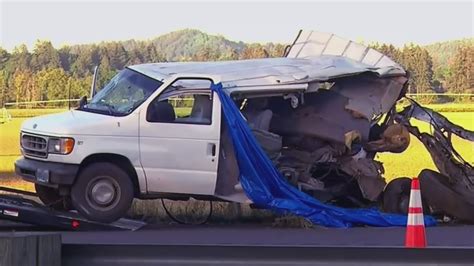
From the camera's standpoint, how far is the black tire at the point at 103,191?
38.1ft

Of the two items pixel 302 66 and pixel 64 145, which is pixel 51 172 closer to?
pixel 64 145

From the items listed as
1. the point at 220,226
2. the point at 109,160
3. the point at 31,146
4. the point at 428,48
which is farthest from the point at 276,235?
the point at 428,48

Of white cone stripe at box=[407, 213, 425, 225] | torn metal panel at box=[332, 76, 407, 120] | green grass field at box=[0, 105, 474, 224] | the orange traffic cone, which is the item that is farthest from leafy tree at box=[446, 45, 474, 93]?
white cone stripe at box=[407, 213, 425, 225]

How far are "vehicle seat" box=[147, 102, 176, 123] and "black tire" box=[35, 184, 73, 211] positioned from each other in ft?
5.36

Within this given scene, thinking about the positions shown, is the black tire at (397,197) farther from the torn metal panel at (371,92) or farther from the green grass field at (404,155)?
the torn metal panel at (371,92)

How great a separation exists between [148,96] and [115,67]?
100 inches

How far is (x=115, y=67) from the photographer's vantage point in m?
14.4

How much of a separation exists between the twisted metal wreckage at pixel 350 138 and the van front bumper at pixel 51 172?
2.50m

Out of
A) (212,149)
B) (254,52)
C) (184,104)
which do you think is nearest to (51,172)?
(184,104)

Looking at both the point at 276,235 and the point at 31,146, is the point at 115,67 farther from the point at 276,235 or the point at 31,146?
the point at 276,235

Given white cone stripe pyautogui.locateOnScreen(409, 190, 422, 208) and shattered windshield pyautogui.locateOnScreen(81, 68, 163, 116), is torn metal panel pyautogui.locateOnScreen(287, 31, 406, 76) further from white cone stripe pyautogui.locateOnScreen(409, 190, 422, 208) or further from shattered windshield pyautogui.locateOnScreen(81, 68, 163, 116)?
white cone stripe pyautogui.locateOnScreen(409, 190, 422, 208)

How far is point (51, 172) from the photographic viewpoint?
1168 centimetres

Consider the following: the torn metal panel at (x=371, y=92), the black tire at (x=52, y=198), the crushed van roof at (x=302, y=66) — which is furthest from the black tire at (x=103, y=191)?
the torn metal panel at (x=371, y=92)

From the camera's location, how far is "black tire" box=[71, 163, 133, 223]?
1162 centimetres
